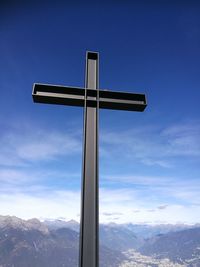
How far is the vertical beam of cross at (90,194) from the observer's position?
3.42 m

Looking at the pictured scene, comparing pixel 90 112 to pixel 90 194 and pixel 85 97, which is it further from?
pixel 90 194

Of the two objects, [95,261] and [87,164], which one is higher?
[87,164]

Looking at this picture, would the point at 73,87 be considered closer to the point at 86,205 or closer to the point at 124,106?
the point at 124,106

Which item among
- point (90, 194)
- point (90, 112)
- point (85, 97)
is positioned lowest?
point (90, 194)

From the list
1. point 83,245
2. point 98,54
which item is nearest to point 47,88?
point 98,54

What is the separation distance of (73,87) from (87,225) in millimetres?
2543

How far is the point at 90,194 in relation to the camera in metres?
3.78

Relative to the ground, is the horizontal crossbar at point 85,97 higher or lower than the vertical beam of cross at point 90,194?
higher

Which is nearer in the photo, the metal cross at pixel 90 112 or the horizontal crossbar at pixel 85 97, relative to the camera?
the metal cross at pixel 90 112

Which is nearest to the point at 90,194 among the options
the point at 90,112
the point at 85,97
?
the point at 90,112

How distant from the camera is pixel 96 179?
3.90 metres

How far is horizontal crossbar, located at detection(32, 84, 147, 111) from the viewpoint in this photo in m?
4.66

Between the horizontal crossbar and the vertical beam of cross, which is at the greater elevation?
the horizontal crossbar

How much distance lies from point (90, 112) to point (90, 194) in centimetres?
154
